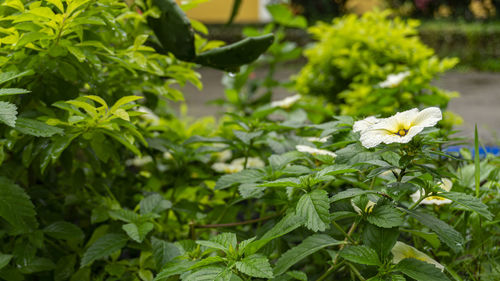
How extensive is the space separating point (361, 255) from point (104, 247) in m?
0.58

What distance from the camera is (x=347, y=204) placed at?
1.02m

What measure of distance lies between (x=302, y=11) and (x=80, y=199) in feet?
33.0

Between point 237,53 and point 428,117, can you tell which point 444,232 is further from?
point 237,53

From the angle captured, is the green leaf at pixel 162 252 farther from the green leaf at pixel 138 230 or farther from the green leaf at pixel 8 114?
the green leaf at pixel 8 114

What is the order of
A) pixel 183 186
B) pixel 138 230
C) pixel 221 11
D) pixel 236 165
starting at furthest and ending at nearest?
1. pixel 221 11
2. pixel 236 165
3. pixel 183 186
4. pixel 138 230

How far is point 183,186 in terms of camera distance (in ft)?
4.97

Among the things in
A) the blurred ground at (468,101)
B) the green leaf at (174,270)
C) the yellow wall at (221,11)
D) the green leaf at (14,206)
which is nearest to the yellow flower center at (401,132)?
the green leaf at (174,270)

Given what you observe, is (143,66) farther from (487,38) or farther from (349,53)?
(487,38)

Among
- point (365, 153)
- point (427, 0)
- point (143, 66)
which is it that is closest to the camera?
point (365, 153)

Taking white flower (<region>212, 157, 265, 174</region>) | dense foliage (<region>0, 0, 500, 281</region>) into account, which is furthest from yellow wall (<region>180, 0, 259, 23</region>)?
dense foliage (<region>0, 0, 500, 281</region>)

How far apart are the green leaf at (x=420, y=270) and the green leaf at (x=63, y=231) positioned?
779 mm

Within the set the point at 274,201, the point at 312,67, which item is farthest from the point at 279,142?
the point at 312,67

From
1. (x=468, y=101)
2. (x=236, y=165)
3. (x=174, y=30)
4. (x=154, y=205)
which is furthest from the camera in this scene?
(x=468, y=101)

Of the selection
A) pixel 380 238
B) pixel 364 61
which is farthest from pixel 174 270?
pixel 364 61
